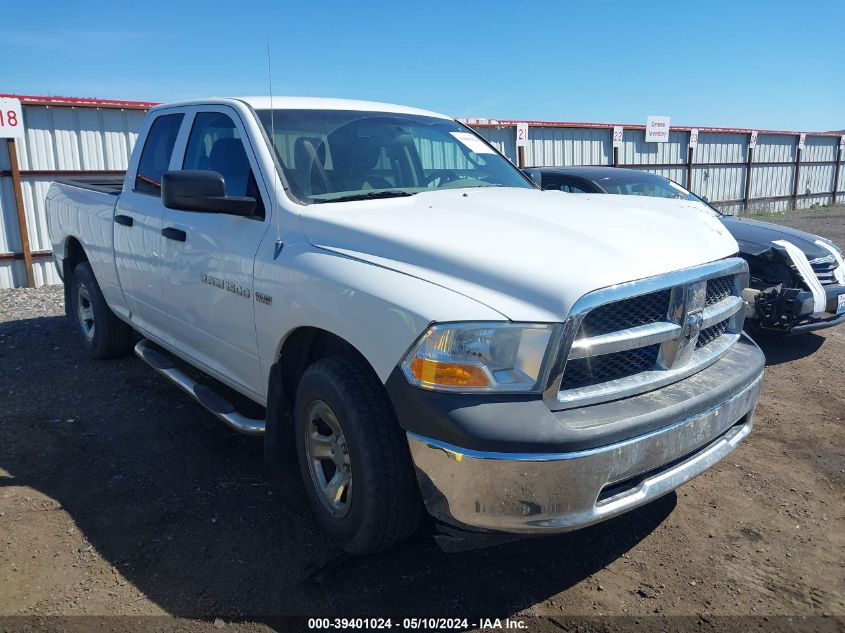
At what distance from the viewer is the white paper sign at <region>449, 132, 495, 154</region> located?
4.33 meters

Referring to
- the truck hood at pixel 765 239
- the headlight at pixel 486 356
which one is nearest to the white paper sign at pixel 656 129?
the truck hood at pixel 765 239

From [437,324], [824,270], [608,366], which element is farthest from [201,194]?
[824,270]

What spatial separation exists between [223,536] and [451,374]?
1.58m

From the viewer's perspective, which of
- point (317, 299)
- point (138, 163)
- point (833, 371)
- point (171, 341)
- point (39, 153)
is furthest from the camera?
point (39, 153)

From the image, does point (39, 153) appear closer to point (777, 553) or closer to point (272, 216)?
point (272, 216)

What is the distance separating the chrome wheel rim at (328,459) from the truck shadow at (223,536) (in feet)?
0.90

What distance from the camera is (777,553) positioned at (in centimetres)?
300

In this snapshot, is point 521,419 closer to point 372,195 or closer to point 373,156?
point 372,195

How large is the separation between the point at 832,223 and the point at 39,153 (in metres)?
19.2

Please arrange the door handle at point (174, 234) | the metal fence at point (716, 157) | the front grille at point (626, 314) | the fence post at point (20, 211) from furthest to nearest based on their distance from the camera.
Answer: the metal fence at point (716, 157) → the fence post at point (20, 211) → the door handle at point (174, 234) → the front grille at point (626, 314)

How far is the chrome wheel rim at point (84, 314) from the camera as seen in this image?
596cm

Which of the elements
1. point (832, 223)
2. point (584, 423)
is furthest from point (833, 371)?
point (832, 223)

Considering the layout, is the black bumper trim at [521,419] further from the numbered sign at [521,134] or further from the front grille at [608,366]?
the numbered sign at [521,134]

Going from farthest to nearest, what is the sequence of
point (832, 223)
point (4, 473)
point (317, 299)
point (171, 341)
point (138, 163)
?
1. point (832, 223)
2. point (138, 163)
3. point (171, 341)
4. point (4, 473)
5. point (317, 299)
